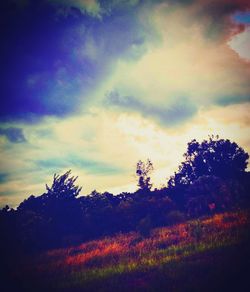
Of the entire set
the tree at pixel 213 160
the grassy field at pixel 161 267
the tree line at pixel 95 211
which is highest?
the tree at pixel 213 160

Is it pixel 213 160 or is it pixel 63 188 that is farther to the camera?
pixel 213 160

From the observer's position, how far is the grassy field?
286 inches

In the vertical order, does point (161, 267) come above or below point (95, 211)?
below

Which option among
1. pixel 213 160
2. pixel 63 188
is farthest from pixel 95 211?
pixel 213 160

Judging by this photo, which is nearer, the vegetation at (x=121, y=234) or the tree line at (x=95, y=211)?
the vegetation at (x=121, y=234)

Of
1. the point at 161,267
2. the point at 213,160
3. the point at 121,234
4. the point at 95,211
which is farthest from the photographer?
the point at 213,160

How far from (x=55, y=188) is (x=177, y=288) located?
63.3 ft

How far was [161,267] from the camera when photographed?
9078 mm

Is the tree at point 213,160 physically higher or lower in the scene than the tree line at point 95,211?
higher

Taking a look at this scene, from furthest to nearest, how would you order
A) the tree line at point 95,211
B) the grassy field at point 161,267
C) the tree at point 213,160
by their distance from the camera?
the tree at point 213,160, the tree line at point 95,211, the grassy field at point 161,267

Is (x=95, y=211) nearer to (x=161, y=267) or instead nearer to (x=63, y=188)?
(x=63, y=188)

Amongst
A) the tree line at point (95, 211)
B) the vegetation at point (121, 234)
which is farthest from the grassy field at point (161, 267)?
the tree line at point (95, 211)

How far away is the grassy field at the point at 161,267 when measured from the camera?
7.27m

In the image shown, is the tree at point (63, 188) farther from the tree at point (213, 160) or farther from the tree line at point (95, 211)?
the tree at point (213, 160)
